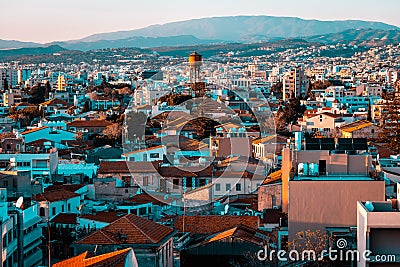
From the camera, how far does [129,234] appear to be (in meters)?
10.3

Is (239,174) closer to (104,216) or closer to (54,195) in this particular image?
(54,195)

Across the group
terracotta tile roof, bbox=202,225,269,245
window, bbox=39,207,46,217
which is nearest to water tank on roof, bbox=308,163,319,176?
terracotta tile roof, bbox=202,225,269,245

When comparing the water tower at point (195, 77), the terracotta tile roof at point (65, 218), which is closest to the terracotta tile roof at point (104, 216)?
the terracotta tile roof at point (65, 218)

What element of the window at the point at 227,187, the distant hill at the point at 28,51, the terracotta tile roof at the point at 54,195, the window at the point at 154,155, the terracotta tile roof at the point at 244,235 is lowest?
the window at the point at 227,187

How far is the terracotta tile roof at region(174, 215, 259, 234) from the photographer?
43.5ft

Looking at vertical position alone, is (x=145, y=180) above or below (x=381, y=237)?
below

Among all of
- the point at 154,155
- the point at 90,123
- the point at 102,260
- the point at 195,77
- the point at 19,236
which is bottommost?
the point at 90,123

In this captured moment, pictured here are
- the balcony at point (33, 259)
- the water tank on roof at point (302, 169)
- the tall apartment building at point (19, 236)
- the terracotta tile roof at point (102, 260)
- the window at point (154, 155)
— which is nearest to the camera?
the terracotta tile roof at point (102, 260)

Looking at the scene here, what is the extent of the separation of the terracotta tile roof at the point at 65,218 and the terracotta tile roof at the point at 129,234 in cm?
413

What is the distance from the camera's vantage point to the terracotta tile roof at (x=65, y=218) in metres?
14.7

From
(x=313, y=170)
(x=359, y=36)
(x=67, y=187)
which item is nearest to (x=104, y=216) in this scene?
(x=67, y=187)

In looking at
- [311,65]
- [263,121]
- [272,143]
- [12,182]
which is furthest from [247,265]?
[311,65]

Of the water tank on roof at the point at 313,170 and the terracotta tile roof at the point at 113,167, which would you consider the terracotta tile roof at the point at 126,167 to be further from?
the water tank on roof at the point at 313,170

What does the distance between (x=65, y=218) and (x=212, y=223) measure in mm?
2792
